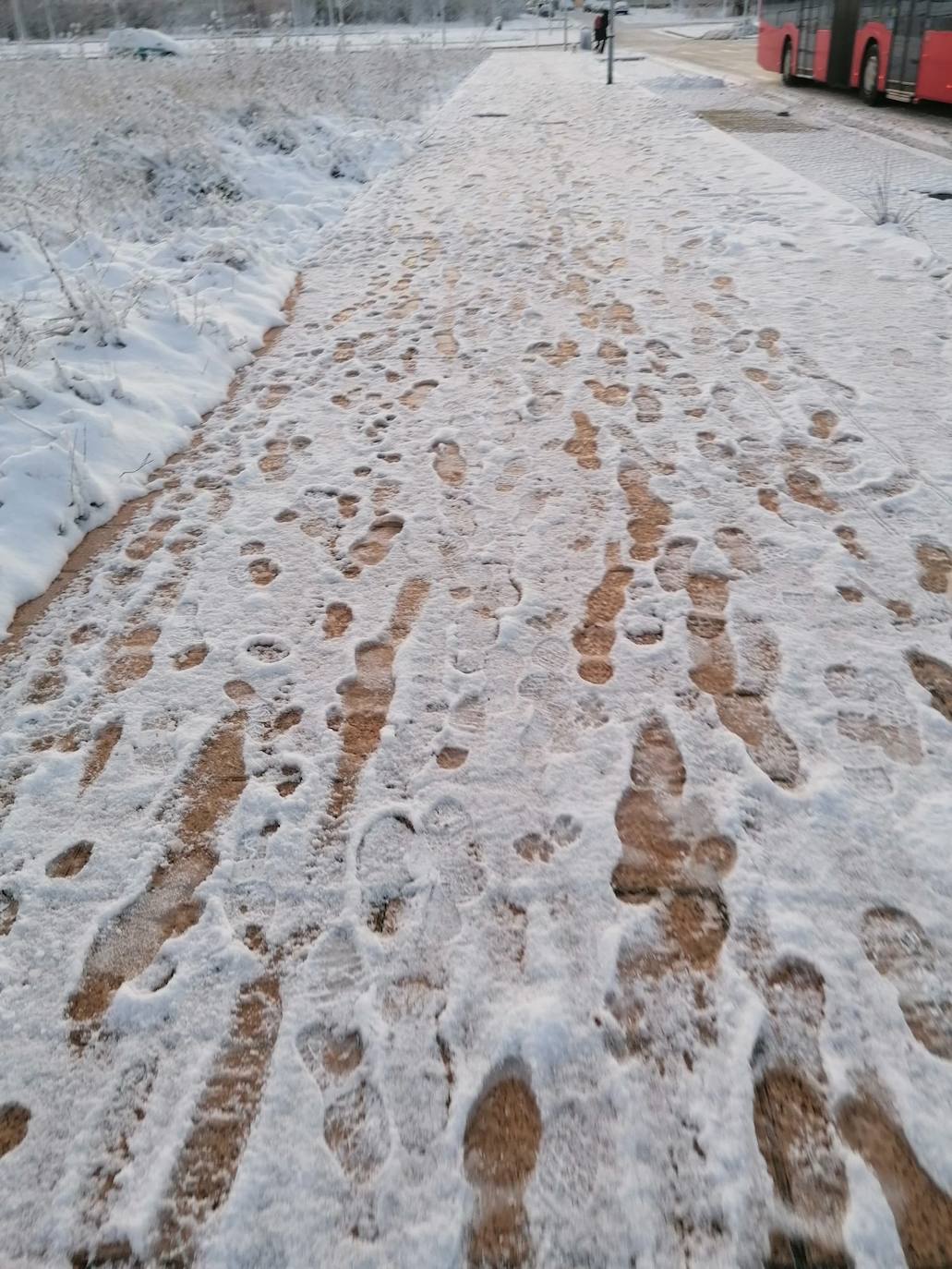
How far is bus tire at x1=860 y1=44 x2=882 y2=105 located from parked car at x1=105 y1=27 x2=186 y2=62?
20306 mm

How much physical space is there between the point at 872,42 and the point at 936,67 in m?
2.74

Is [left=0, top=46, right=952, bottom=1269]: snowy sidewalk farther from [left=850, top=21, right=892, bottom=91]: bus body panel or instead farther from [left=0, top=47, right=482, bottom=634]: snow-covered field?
[left=850, top=21, right=892, bottom=91]: bus body panel

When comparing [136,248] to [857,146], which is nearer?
[136,248]

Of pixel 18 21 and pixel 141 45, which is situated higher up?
pixel 18 21

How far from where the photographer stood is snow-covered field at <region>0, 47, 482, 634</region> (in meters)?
Answer: 3.73

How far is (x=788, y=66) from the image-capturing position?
16.9 m

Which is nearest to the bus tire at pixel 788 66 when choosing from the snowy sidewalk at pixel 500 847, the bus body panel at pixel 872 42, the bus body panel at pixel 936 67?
the bus body panel at pixel 872 42

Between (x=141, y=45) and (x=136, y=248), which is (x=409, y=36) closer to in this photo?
(x=141, y=45)

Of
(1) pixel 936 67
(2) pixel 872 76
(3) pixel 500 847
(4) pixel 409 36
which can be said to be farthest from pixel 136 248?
(4) pixel 409 36

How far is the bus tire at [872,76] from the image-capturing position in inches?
501

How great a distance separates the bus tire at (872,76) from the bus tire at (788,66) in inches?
152

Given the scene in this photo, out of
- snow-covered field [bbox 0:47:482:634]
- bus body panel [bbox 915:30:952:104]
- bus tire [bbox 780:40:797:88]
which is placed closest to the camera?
snow-covered field [bbox 0:47:482:634]

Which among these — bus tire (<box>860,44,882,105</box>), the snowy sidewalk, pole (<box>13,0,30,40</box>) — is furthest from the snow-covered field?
pole (<box>13,0,30,40</box>)

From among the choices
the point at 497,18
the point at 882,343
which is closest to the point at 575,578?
the point at 882,343
